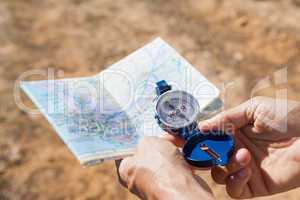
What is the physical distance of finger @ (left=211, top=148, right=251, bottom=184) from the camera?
4.51 ft

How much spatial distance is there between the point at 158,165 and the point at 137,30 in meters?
1.27

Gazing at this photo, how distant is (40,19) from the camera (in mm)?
2455

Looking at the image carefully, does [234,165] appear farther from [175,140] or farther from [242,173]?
[175,140]

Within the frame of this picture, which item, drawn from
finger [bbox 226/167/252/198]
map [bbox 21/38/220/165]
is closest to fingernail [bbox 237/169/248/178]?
finger [bbox 226/167/252/198]

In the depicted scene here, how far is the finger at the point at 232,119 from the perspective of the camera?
1.52m

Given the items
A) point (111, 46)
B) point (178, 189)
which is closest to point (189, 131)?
point (178, 189)

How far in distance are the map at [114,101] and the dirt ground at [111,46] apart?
393mm

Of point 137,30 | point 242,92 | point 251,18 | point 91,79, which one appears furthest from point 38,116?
point 251,18

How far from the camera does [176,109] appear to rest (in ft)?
5.01

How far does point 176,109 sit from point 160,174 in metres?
0.31

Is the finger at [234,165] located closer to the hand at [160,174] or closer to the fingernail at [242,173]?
the fingernail at [242,173]

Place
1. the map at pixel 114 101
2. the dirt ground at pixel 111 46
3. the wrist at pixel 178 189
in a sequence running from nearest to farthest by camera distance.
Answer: the wrist at pixel 178 189
the map at pixel 114 101
the dirt ground at pixel 111 46

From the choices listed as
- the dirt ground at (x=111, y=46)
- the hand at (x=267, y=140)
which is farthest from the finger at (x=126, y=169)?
the dirt ground at (x=111, y=46)

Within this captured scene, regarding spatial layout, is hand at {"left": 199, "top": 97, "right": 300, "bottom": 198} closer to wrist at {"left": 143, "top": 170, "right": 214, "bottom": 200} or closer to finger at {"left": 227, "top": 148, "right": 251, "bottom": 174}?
finger at {"left": 227, "top": 148, "right": 251, "bottom": 174}
